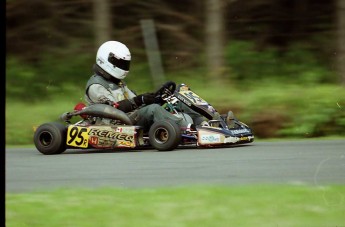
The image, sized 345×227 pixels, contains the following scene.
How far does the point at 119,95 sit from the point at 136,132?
2.56ft

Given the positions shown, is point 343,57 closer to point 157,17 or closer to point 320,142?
point 320,142

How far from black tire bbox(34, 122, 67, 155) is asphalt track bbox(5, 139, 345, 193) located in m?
0.11

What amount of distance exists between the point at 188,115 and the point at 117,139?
2.94 ft

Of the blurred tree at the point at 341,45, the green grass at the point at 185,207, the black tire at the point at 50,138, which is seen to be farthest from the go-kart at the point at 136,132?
the blurred tree at the point at 341,45

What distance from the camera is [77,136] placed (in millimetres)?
8375

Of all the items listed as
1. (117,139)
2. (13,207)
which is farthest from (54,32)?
(13,207)

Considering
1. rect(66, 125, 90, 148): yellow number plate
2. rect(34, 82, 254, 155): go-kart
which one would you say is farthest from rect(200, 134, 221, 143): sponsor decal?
rect(66, 125, 90, 148): yellow number plate

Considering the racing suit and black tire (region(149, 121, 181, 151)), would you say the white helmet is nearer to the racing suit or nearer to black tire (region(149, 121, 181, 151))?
the racing suit

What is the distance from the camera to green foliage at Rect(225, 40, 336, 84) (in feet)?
43.2

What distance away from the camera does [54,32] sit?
1558 centimetres

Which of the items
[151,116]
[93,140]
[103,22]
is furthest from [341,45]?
[93,140]

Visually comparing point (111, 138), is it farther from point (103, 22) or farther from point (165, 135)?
point (103, 22)

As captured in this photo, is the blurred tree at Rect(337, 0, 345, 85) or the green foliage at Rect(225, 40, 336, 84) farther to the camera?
the green foliage at Rect(225, 40, 336, 84)

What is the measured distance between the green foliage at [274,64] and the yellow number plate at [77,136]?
546cm
